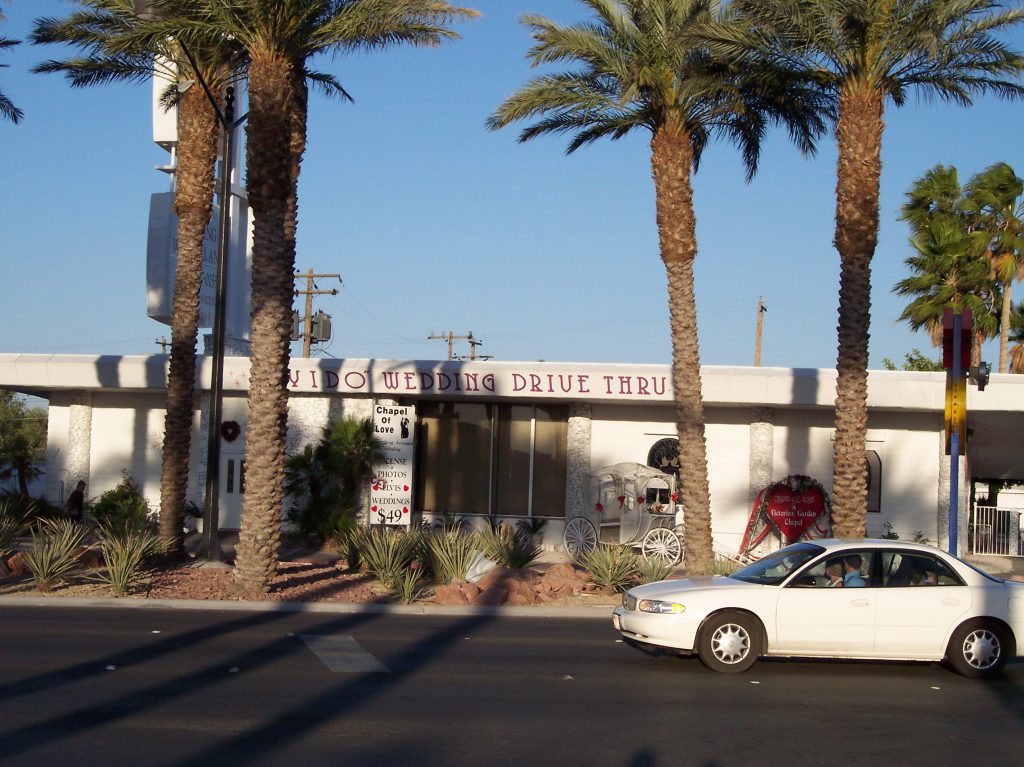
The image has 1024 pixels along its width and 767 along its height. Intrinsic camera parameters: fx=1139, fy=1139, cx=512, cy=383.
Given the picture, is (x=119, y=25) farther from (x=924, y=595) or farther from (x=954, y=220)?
(x=954, y=220)

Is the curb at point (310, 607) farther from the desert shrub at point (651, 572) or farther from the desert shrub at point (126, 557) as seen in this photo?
the desert shrub at point (651, 572)

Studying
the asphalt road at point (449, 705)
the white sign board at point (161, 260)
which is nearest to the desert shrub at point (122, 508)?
the white sign board at point (161, 260)

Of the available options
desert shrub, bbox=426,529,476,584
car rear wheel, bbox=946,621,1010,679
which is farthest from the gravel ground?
Result: car rear wheel, bbox=946,621,1010,679

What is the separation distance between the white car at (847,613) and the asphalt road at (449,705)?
1.08ft

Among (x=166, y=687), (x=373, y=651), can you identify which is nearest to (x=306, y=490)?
(x=373, y=651)

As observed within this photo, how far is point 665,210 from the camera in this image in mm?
20922

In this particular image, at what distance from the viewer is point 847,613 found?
11711mm

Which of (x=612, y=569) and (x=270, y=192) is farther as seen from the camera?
(x=612, y=569)

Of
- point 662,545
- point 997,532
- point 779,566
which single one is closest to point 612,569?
point 662,545

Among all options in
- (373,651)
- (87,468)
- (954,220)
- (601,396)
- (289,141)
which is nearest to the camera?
(373,651)

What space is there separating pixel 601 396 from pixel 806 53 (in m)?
10.2

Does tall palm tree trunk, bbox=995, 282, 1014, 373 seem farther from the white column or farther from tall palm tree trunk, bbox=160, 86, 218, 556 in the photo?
tall palm tree trunk, bbox=160, 86, 218, 556

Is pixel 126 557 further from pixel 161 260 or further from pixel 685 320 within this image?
pixel 161 260

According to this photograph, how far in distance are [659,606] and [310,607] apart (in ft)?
25.1
